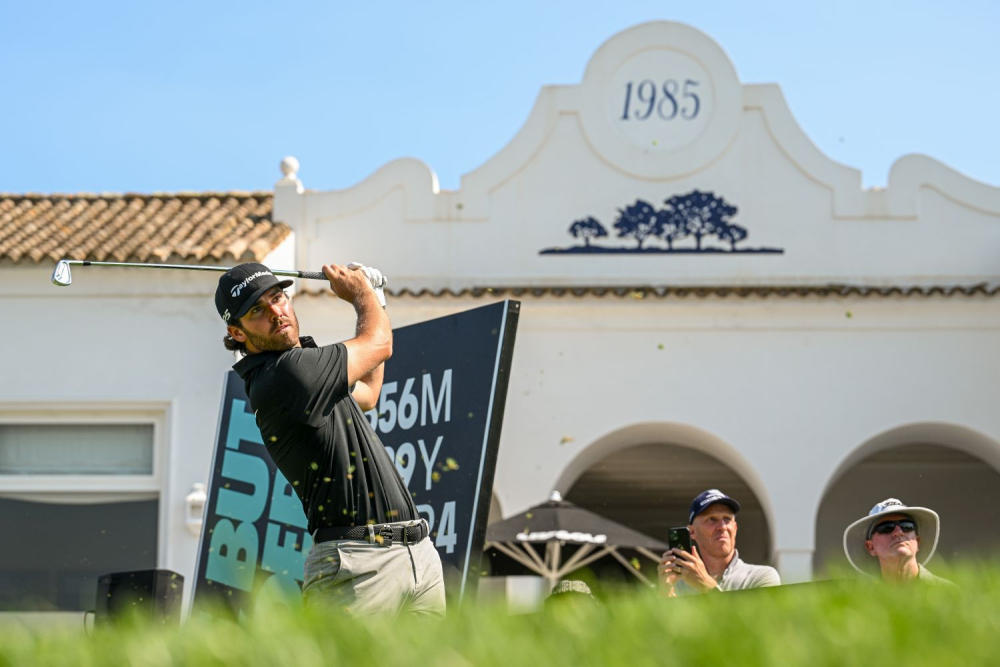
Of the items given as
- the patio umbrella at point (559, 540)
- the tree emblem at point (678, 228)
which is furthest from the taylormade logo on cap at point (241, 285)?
the tree emblem at point (678, 228)

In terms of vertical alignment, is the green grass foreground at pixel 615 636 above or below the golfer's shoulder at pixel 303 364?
below

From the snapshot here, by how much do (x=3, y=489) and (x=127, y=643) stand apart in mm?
13234

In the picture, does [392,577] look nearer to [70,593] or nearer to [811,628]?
[811,628]

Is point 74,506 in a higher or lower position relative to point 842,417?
lower

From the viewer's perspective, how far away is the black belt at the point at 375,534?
170 inches

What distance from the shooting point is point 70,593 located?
45.8 feet

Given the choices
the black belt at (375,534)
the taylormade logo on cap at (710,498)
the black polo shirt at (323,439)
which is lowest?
the taylormade logo on cap at (710,498)

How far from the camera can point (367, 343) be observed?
14.9 ft

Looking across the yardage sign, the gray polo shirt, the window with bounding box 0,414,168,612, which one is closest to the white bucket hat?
the gray polo shirt

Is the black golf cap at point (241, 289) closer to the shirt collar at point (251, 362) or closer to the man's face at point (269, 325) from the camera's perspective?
the man's face at point (269, 325)

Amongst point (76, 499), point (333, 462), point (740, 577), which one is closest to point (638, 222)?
point (76, 499)

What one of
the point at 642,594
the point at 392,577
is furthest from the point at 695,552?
the point at 642,594

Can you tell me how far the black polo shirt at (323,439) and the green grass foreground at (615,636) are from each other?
2277mm

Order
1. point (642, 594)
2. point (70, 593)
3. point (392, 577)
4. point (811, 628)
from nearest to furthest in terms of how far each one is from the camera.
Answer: point (811, 628) < point (642, 594) < point (392, 577) < point (70, 593)
